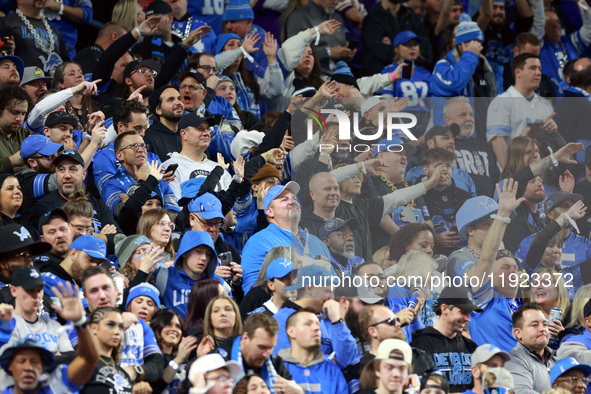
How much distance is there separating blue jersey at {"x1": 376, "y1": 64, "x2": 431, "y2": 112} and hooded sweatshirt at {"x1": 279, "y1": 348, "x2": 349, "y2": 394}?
5242mm

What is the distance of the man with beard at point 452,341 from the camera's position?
29.8 feet

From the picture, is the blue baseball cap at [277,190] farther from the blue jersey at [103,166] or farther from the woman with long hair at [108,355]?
the woman with long hair at [108,355]

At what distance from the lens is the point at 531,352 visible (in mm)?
9531

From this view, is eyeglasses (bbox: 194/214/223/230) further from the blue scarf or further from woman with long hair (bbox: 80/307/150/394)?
woman with long hair (bbox: 80/307/150/394)

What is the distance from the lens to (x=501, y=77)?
15.0 m

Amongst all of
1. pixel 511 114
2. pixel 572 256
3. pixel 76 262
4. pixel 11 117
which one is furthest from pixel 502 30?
pixel 76 262

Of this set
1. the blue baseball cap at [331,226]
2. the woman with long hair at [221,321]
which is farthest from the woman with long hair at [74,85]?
the woman with long hair at [221,321]

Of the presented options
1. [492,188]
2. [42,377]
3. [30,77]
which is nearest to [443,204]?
[492,188]

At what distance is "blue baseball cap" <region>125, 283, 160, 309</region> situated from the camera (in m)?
8.62

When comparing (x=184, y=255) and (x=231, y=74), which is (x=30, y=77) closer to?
(x=231, y=74)

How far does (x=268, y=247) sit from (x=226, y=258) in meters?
0.35

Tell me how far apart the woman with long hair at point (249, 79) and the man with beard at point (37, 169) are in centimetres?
356

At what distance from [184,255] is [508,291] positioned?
276 cm

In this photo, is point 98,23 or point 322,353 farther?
point 98,23
